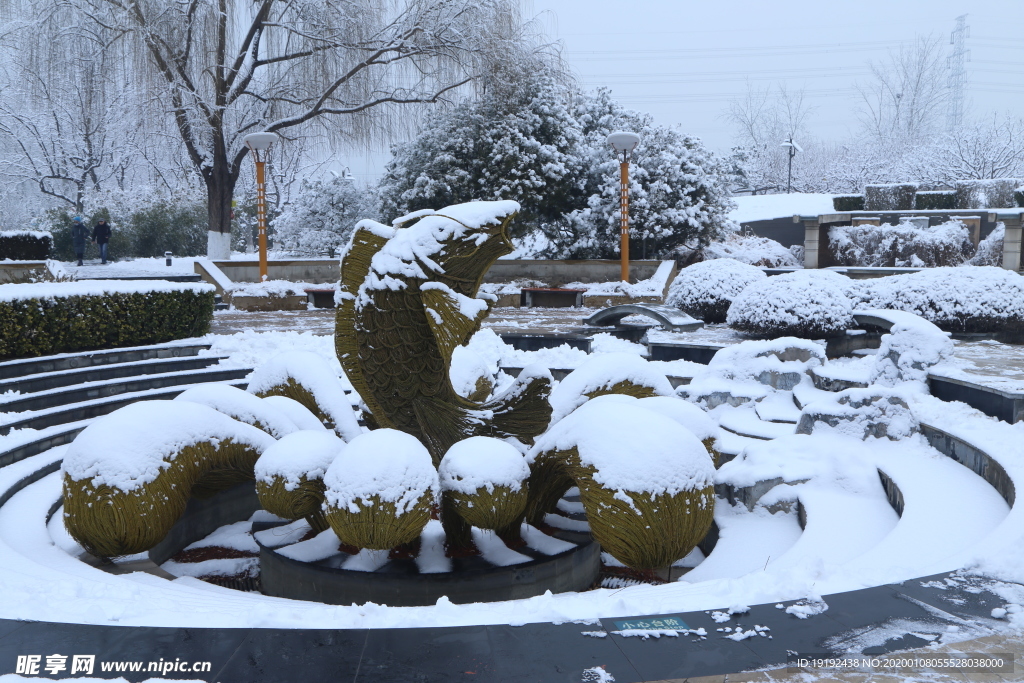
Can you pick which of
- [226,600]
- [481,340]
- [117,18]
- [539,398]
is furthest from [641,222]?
[226,600]

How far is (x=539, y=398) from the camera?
15.1 feet

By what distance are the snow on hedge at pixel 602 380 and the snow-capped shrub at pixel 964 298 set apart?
23.8 ft

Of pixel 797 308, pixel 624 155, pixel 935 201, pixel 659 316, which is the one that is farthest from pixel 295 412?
pixel 935 201

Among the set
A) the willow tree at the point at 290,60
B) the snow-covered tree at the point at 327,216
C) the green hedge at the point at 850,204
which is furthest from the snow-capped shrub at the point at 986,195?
the snow-covered tree at the point at 327,216

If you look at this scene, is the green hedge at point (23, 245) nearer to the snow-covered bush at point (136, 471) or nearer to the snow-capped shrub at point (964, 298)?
the snow-covered bush at point (136, 471)

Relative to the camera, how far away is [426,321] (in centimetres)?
423

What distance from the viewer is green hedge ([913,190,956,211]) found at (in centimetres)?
2559

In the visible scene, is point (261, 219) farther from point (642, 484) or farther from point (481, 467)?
point (642, 484)

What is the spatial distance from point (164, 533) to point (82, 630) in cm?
130

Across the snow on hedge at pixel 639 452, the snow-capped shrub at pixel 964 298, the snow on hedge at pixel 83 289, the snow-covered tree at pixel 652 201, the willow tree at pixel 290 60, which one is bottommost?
the snow on hedge at pixel 639 452

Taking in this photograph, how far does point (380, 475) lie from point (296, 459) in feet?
1.97

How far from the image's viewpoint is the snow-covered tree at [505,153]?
66.4 feet

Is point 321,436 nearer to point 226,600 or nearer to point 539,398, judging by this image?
point 226,600

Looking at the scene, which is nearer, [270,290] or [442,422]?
[442,422]
